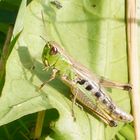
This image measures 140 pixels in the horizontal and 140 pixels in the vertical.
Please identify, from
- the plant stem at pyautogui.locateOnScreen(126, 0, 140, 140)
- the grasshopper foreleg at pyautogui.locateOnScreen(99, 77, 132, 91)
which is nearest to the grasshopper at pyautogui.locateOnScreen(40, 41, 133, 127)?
the grasshopper foreleg at pyautogui.locateOnScreen(99, 77, 132, 91)

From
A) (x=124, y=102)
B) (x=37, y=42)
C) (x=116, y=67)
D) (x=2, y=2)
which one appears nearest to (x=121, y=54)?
(x=116, y=67)

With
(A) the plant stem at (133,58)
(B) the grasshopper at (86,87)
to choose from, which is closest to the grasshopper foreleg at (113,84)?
(B) the grasshopper at (86,87)

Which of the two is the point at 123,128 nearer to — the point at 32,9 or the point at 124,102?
the point at 124,102

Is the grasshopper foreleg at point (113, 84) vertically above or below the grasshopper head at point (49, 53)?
below

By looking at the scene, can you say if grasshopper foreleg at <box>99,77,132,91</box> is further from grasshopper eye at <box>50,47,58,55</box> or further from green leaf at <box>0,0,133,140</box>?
grasshopper eye at <box>50,47,58,55</box>

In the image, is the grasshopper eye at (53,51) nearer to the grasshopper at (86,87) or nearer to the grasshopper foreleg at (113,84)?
the grasshopper at (86,87)
